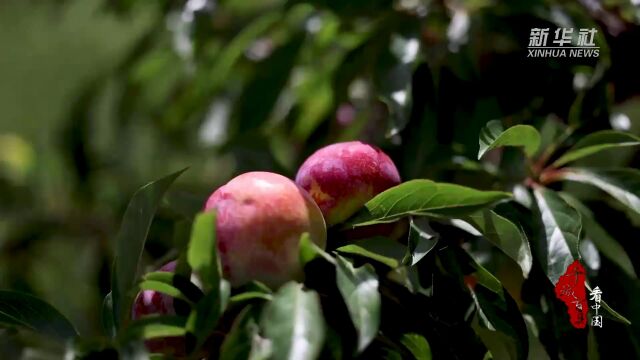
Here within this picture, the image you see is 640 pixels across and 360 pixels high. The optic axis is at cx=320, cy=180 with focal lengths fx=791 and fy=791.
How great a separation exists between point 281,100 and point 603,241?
1.36 feet

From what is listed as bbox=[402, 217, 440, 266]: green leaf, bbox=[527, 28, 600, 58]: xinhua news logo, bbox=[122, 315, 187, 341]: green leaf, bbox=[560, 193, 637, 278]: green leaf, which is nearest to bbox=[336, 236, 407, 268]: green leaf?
bbox=[402, 217, 440, 266]: green leaf

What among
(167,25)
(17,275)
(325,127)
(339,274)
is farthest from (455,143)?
(17,275)

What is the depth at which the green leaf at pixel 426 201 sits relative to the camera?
47cm

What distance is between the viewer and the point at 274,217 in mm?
517

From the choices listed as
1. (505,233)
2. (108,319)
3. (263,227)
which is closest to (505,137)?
(505,233)

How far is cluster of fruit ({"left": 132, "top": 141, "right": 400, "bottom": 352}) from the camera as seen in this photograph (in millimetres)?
502

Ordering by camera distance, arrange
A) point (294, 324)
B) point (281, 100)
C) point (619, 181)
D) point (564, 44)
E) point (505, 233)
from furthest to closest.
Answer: point (281, 100) → point (564, 44) → point (619, 181) → point (505, 233) → point (294, 324)

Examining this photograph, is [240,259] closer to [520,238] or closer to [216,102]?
[520,238]

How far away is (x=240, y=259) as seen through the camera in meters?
0.51

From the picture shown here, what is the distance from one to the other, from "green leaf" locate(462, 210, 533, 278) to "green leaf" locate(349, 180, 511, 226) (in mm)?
33

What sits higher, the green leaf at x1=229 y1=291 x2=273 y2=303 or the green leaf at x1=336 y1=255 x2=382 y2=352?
the green leaf at x1=336 y1=255 x2=382 y2=352

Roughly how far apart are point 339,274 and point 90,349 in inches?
5.8

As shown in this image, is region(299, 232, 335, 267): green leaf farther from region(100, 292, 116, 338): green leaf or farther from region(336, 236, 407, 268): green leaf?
region(100, 292, 116, 338): green leaf

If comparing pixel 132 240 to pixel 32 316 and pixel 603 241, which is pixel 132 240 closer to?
pixel 32 316
